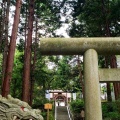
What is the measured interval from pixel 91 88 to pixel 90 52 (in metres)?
0.60

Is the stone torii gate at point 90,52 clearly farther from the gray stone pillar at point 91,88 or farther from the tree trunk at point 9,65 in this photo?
the tree trunk at point 9,65

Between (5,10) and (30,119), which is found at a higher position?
(5,10)

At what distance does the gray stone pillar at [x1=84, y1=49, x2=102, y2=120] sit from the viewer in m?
3.05

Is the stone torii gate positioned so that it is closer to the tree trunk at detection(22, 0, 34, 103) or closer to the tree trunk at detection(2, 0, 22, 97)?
the tree trunk at detection(2, 0, 22, 97)

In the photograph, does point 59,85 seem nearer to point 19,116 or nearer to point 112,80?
point 19,116

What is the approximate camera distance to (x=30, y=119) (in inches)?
228

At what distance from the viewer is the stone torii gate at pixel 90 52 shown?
10.2ft

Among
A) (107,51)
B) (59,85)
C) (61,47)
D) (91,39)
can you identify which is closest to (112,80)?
(107,51)

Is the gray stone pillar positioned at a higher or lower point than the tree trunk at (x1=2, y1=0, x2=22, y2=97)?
lower

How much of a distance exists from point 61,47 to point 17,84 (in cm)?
1661

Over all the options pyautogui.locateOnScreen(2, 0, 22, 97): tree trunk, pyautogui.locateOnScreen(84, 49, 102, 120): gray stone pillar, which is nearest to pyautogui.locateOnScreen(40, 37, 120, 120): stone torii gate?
pyautogui.locateOnScreen(84, 49, 102, 120): gray stone pillar

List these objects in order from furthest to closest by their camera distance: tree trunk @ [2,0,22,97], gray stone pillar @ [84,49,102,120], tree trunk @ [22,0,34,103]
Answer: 1. tree trunk @ [22,0,34,103]
2. tree trunk @ [2,0,22,97]
3. gray stone pillar @ [84,49,102,120]

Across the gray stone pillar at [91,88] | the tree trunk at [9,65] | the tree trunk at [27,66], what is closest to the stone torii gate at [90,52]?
the gray stone pillar at [91,88]

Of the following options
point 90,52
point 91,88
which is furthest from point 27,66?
point 91,88
